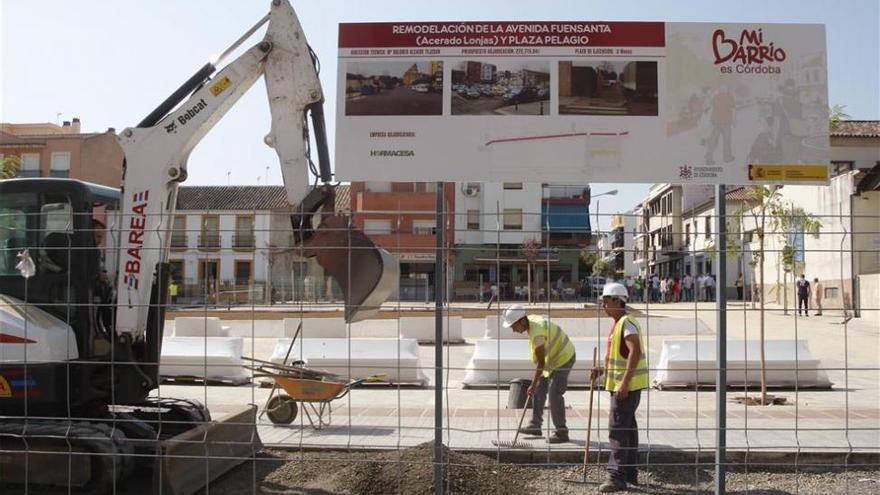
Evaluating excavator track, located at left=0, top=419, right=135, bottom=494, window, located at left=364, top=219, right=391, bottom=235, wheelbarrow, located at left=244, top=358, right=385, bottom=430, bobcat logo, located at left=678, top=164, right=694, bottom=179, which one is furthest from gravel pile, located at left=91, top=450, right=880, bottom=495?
bobcat logo, located at left=678, top=164, right=694, bottom=179

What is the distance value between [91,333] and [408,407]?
5194 mm

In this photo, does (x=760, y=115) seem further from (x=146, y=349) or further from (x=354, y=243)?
(x=146, y=349)

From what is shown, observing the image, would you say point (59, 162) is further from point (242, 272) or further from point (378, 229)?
point (378, 229)

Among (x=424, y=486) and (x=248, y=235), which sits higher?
(x=248, y=235)

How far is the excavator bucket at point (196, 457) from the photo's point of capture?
547cm

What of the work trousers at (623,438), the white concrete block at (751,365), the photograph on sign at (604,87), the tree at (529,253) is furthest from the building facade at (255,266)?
the white concrete block at (751,365)

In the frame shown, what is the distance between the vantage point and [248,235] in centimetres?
570

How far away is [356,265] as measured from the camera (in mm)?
5562

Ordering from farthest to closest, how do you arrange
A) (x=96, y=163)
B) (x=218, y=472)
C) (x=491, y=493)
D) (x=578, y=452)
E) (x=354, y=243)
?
(x=96, y=163) → (x=578, y=452) → (x=218, y=472) → (x=491, y=493) → (x=354, y=243)

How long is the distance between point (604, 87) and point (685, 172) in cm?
75

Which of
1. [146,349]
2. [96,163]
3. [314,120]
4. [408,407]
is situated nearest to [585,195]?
[314,120]

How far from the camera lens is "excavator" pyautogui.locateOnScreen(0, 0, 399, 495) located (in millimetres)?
5723

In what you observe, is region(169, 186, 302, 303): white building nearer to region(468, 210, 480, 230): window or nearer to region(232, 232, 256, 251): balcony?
region(232, 232, 256, 251): balcony

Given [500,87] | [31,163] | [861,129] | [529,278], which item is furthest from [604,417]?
[31,163]
